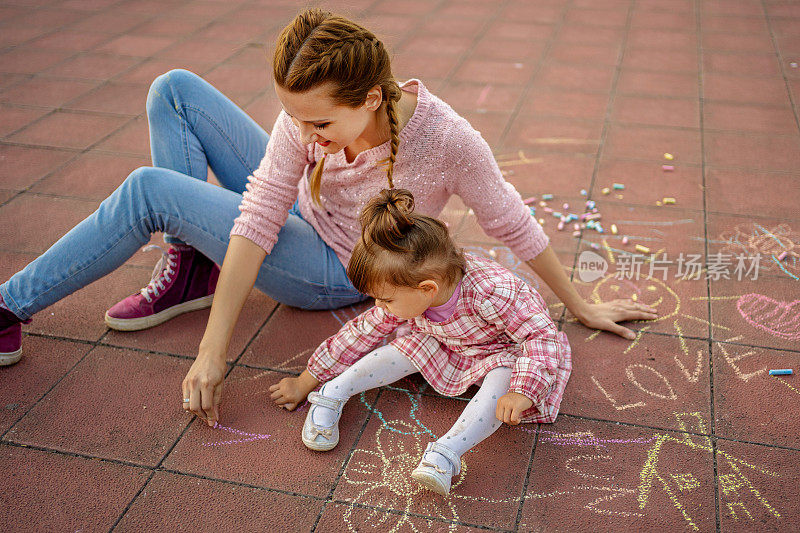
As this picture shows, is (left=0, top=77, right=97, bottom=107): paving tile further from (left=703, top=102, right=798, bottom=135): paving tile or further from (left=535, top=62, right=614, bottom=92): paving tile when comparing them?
(left=703, top=102, right=798, bottom=135): paving tile

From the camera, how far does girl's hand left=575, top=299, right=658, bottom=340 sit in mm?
2402

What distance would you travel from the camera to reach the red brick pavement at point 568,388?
188 centimetres

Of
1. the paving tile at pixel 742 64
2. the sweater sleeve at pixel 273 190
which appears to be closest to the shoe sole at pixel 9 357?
the sweater sleeve at pixel 273 190

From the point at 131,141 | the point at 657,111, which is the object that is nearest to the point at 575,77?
the point at 657,111

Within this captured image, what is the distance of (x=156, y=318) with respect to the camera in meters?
2.54

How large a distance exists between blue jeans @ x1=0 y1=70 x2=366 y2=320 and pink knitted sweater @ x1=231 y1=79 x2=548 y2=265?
0.49ft

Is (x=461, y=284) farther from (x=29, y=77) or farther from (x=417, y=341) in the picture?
(x=29, y=77)

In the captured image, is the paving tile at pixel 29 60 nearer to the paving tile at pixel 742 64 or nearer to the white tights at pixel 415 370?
the white tights at pixel 415 370

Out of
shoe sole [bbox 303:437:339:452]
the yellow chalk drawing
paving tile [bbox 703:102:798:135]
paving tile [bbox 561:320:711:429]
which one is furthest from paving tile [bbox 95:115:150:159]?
the yellow chalk drawing

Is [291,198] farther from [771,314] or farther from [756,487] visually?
[771,314]

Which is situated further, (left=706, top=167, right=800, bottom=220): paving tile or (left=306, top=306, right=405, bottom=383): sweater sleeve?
(left=706, top=167, right=800, bottom=220): paving tile

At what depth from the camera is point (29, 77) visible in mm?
4785

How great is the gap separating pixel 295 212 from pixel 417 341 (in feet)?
2.30

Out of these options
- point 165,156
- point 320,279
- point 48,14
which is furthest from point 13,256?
point 48,14
